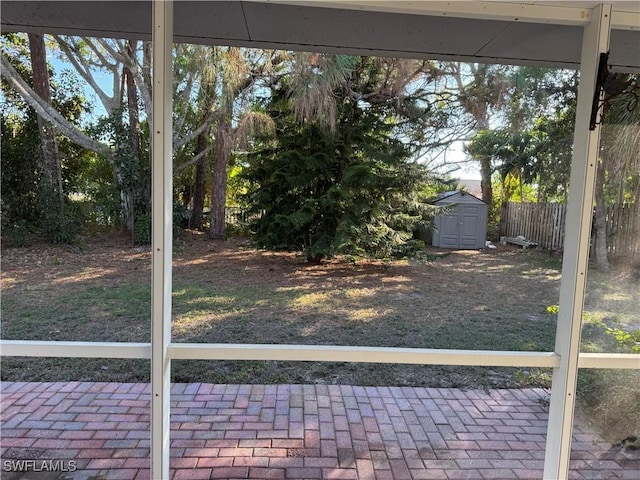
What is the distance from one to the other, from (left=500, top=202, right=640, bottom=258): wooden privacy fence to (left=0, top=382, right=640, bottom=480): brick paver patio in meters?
0.89

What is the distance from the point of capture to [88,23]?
1722 mm

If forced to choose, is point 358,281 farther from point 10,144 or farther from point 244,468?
point 10,144

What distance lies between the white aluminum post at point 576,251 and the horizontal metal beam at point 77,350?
52.3 inches

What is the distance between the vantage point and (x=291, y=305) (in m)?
4.87

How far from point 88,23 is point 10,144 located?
4705 millimetres

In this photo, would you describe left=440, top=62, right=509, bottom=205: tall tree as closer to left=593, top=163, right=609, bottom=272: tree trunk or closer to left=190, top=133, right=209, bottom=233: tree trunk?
left=593, top=163, right=609, bottom=272: tree trunk

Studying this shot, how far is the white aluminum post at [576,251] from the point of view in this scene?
4.15ft

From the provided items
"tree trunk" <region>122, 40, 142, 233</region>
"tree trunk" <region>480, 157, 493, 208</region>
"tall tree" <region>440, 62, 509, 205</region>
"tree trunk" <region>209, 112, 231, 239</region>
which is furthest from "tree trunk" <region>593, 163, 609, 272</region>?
"tree trunk" <region>209, 112, 231, 239</region>

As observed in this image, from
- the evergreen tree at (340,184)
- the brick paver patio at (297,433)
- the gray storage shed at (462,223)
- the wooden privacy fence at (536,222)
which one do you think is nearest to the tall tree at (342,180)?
the evergreen tree at (340,184)

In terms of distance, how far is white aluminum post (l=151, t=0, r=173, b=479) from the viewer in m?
1.21

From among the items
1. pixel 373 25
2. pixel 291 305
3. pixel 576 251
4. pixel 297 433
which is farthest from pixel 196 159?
pixel 576 251

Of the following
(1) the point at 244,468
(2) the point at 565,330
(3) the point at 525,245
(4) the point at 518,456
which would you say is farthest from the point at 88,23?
(3) the point at 525,245

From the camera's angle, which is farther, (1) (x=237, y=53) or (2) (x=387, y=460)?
(1) (x=237, y=53)

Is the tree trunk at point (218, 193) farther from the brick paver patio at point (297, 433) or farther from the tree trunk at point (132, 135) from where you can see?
the brick paver patio at point (297, 433)
